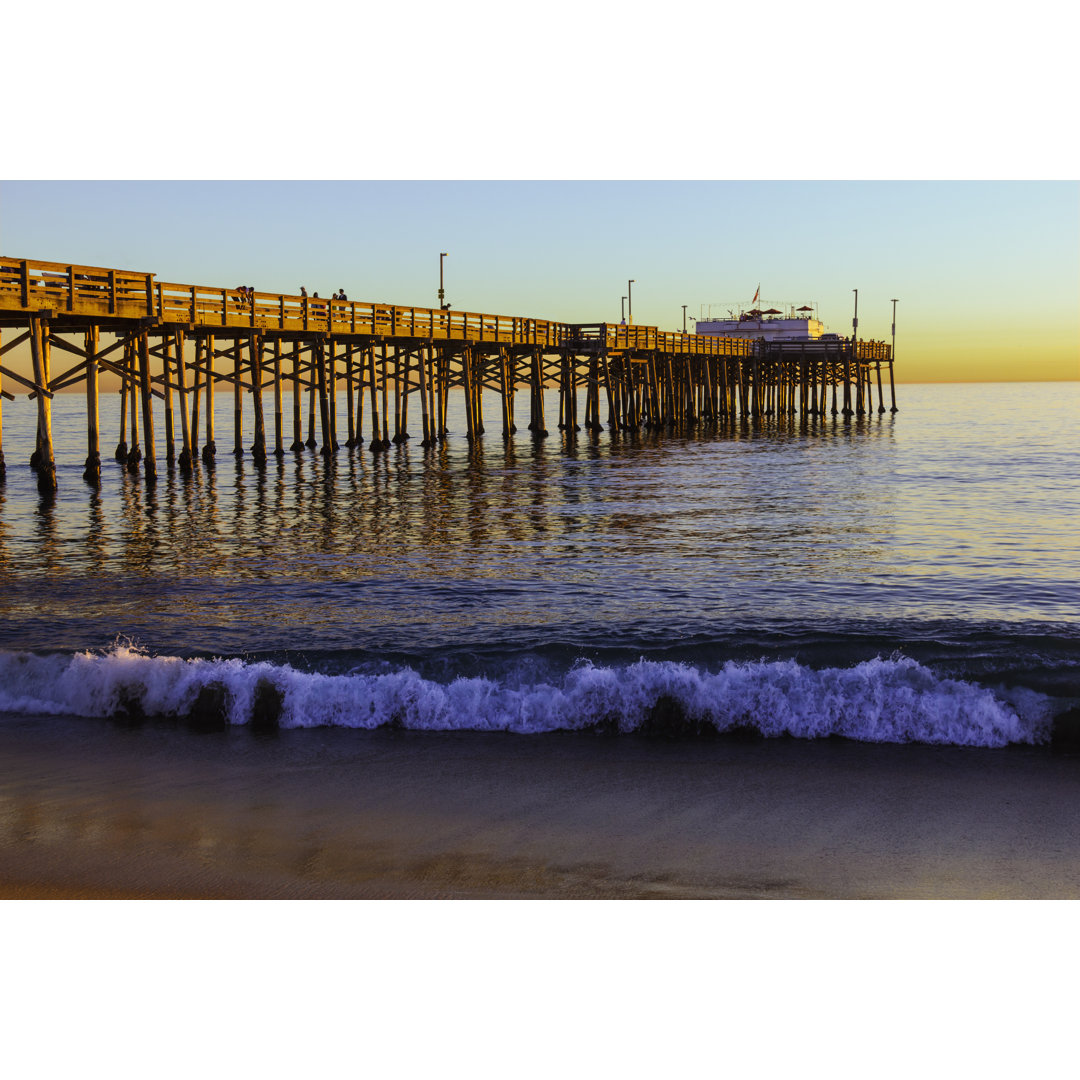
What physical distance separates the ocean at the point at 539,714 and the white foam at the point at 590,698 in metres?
0.03

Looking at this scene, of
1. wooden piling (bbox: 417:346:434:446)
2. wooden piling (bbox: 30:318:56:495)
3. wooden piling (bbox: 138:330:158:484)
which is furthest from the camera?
wooden piling (bbox: 417:346:434:446)

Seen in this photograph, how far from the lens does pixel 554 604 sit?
1233 cm

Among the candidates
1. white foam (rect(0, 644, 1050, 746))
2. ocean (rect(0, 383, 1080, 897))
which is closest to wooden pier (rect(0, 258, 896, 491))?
ocean (rect(0, 383, 1080, 897))

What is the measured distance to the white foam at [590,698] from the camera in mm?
8305

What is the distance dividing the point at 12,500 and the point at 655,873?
21.5 metres

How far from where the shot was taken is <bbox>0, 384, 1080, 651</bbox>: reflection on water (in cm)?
1158

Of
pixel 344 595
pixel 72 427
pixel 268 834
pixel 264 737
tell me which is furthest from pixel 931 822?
pixel 72 427

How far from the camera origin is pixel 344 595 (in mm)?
12922

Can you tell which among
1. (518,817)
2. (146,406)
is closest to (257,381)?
(146,406)

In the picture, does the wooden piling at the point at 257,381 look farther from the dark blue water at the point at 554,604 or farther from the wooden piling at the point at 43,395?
the wooden piling at the point at 43,395

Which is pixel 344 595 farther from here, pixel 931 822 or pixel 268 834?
pixel 931 822

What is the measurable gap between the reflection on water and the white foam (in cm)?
144

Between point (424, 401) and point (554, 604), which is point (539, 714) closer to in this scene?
point (554, 604)

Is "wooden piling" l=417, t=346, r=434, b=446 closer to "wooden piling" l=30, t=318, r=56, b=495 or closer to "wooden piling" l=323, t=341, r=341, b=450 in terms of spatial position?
"wooden piling" l=323, t=341, r=341, b=450
